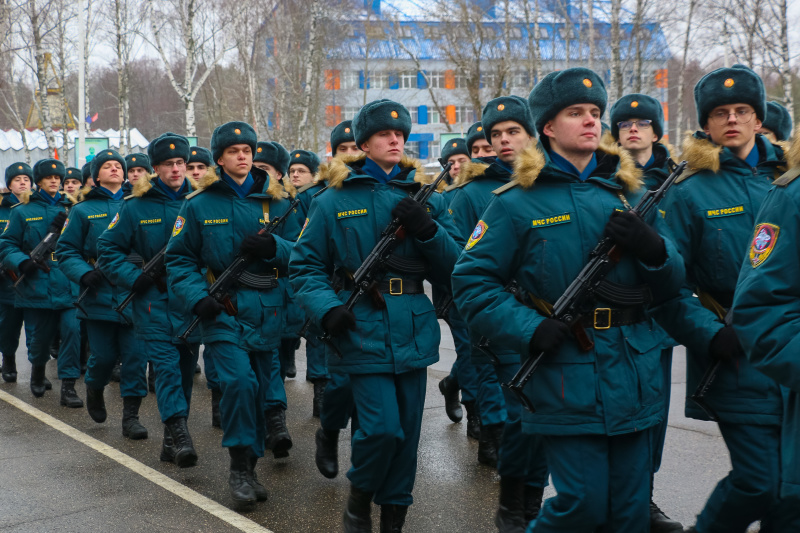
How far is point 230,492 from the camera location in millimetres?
5562

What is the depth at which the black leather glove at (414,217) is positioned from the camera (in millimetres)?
4660

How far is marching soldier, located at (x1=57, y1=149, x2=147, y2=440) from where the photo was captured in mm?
7523

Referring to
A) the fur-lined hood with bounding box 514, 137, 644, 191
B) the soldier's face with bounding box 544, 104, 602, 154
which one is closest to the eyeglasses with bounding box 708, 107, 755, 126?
the fur-lined hood with bounding box 514, 137, 644, 191

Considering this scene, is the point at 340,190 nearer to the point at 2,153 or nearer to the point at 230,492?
the point at 230,492

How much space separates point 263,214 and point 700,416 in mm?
3083

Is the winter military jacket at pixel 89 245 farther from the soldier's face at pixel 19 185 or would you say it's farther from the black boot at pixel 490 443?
the black boot at pixel 490 443

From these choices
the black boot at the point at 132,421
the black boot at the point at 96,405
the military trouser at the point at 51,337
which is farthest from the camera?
the military trouser at the point at 51,337

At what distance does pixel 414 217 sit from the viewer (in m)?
4.66

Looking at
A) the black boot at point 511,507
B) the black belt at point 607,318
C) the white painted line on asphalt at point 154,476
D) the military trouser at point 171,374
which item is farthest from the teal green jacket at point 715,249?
the military trouser at point 171,374

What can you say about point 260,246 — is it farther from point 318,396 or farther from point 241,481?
point 318,396

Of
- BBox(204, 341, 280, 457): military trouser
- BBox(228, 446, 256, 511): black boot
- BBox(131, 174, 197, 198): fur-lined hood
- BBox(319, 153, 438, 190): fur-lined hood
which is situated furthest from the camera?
BBox(131, 174, 197, 198): fur-lined hood

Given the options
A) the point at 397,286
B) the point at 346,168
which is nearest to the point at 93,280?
the point at 346,168

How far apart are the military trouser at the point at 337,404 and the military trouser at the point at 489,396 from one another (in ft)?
2.78

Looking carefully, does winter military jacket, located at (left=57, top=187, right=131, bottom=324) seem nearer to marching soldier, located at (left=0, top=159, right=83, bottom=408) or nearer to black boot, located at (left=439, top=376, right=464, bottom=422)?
marching soldier, located at (left=0, top=159, right=83, bottom=408)
